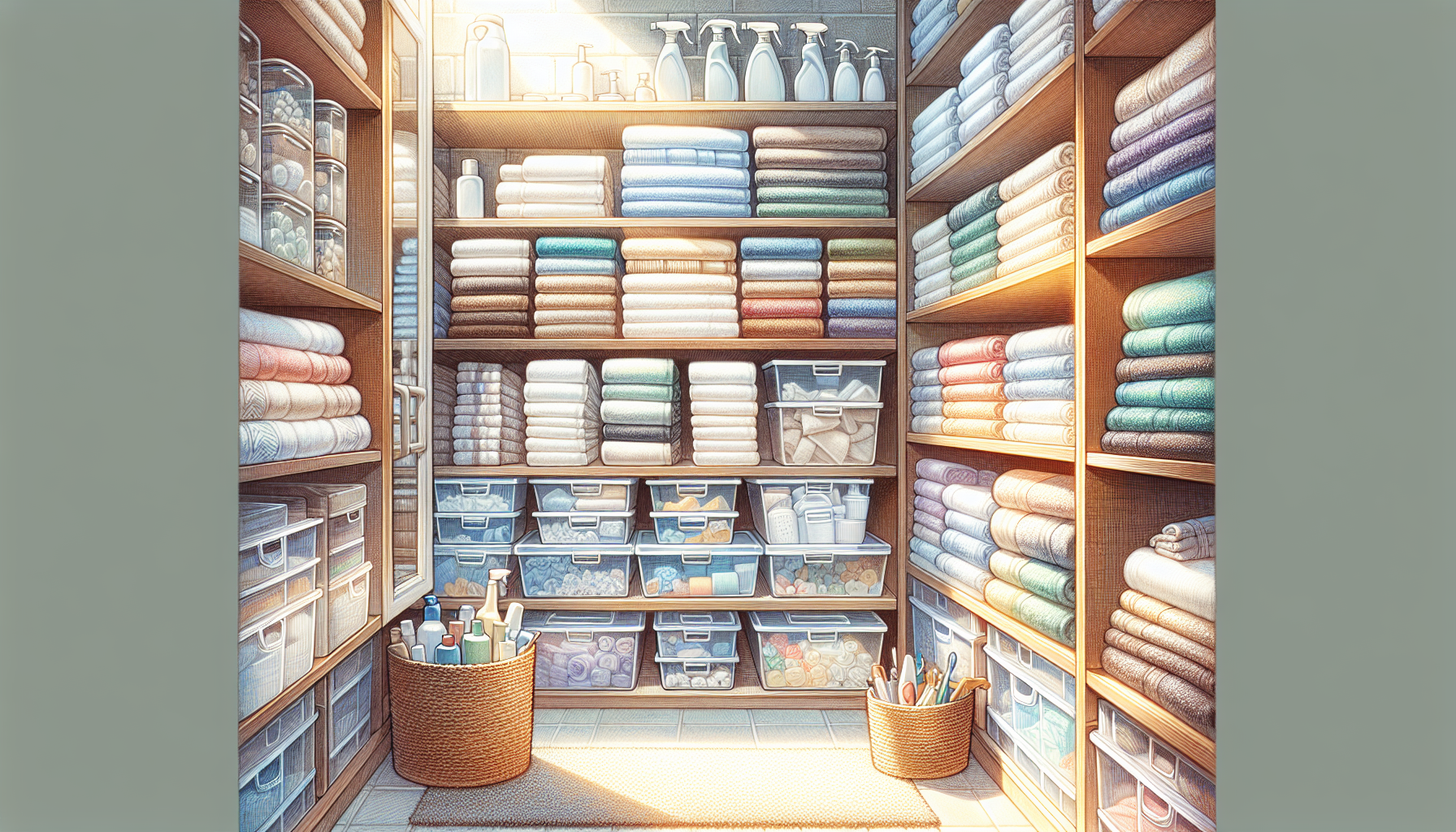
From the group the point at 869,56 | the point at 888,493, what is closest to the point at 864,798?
the point at 888,493

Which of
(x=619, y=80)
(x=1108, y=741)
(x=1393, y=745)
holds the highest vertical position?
(x=619, y=80)

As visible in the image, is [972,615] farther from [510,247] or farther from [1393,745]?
[510,247]

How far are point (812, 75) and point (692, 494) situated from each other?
151cm

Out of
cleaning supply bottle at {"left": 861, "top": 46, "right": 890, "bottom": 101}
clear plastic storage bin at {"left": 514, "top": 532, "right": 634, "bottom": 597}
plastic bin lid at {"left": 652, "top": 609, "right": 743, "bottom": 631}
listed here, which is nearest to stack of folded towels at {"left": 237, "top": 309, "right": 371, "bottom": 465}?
clear plastic storage bin at {"left": 514, "top": 532, "right": 634, "bottom": 597}

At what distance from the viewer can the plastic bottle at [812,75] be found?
275 centimetres

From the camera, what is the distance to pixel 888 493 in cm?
293

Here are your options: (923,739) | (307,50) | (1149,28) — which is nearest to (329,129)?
(307,50)

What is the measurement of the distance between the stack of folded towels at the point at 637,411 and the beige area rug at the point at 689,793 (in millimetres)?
939

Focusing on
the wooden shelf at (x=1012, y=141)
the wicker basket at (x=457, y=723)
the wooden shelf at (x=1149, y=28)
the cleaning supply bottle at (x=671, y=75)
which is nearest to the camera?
the wooden shelf at (x=1149, y=28)

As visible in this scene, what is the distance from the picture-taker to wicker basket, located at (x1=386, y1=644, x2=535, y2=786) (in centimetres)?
216

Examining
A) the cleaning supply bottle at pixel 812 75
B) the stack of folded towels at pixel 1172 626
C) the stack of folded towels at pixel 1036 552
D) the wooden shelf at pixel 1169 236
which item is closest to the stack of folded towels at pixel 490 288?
the cleaning supply bottle at pixel 812 75

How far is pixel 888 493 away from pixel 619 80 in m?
1.85

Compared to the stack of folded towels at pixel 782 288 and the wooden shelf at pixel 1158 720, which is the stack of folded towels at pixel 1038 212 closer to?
the stack of folded towels at pixel 782 288

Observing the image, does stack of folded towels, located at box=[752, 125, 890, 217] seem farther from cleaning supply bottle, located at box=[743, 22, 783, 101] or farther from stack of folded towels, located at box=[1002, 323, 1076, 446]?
stack of folded towels, located at box=[1002, 323, 1076, 446]
